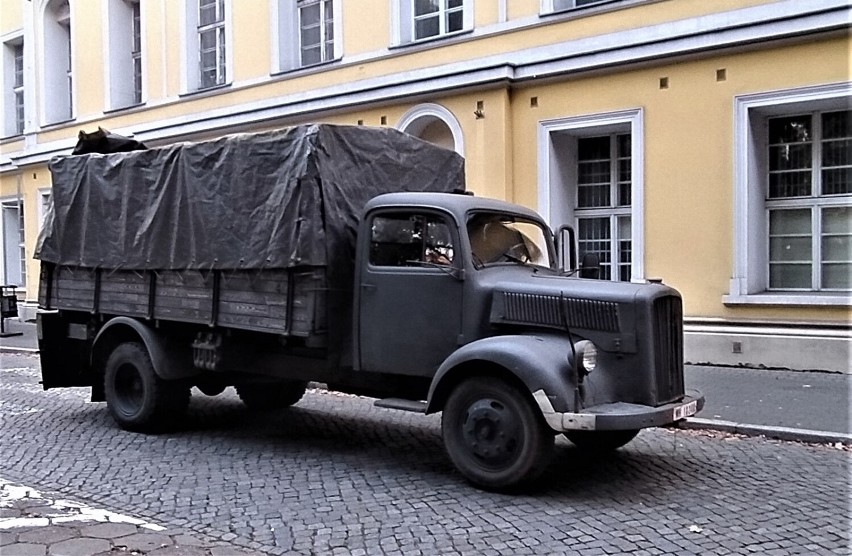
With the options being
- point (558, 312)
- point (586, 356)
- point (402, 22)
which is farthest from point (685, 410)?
point (402, 22)

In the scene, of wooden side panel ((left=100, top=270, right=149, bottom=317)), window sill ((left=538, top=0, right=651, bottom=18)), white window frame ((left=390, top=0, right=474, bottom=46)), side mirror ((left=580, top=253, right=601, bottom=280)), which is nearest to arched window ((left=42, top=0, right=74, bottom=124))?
white window frame ((left=390, top=0, right=474, bottom=46))

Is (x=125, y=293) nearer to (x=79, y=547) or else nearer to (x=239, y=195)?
(x=239, y=195)

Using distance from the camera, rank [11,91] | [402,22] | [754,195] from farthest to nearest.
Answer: [11,91]
[402,22]
[754,195]

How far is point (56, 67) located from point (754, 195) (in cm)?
2063

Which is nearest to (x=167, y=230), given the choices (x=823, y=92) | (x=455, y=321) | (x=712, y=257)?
(x=455, y=321)

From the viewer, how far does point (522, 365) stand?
6.07 meters

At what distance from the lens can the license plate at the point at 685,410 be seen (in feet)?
20.5

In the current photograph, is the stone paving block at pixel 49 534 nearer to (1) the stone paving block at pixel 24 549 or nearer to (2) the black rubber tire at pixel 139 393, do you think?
(1) the stone paving block at pixel 24 549

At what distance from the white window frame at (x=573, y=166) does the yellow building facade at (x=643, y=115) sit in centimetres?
3

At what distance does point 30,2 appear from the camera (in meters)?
24.8

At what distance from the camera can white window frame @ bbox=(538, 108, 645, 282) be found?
1280cm

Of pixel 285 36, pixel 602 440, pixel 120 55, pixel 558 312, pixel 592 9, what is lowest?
pixel 602 440

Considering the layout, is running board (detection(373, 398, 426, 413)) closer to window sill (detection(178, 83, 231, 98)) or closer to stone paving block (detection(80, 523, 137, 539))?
stone paving block (detection(80, 523, 137, 539))

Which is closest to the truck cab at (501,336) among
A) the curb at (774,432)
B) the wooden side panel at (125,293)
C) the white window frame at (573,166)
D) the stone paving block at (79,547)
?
the curb at (774,432)
